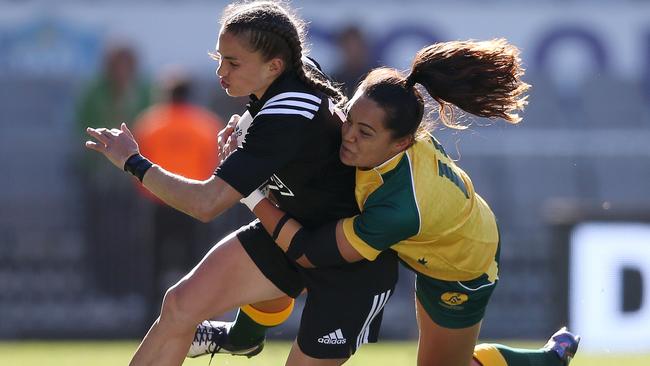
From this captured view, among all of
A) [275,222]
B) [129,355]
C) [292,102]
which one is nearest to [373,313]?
[275,222]

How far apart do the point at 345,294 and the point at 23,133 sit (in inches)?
280

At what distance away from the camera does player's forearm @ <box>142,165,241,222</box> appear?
199 inches

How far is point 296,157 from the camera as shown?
17.0ft

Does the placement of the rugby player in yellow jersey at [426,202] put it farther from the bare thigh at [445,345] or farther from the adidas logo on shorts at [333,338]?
the adidas logo on shorts at [333,338]

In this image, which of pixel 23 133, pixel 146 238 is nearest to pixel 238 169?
pixel 146 238

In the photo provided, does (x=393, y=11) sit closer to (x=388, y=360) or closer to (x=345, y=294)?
(x=388, y=360)

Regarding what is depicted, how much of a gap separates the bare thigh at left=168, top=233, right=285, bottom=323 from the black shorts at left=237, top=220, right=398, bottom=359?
0.04 metres

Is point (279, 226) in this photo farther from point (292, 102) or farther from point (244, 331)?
point (244, 331)

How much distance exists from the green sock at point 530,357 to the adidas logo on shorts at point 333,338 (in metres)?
0.95

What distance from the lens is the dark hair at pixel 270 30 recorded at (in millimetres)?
5133

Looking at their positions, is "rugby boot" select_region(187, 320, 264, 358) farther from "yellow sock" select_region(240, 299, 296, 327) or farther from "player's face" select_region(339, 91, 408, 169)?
"player's face" select_region(339, 91, 408, 169)

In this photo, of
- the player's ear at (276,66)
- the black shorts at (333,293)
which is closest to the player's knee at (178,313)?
the black shorts at (333,293)

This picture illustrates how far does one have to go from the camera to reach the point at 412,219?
16.8 ft

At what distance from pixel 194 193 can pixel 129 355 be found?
396cm
